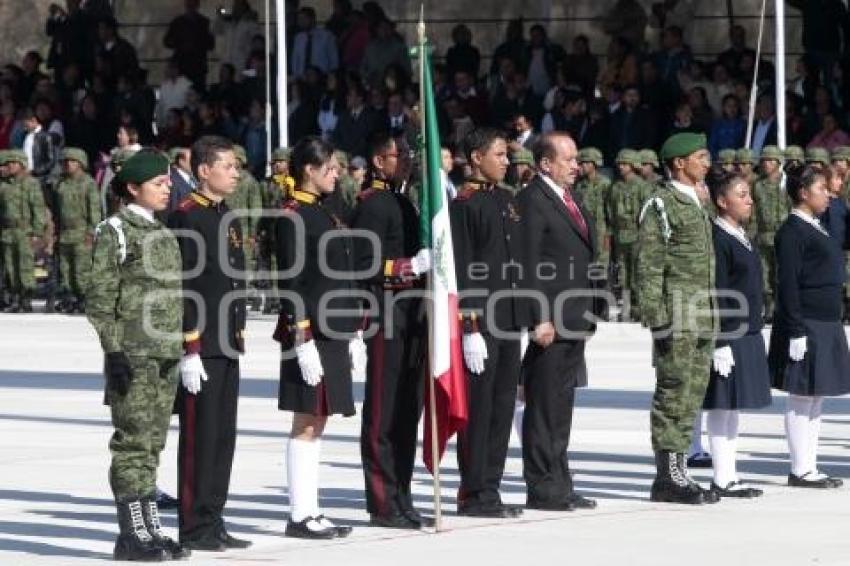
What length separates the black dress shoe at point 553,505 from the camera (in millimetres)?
13438

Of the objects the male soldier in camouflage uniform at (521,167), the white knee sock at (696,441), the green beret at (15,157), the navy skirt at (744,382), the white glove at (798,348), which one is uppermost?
the green beret at (15,157)

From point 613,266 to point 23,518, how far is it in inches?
631

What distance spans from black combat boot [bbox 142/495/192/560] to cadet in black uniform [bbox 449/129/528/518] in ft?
Answer: 6.50

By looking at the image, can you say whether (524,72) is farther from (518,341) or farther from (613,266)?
(518,341)

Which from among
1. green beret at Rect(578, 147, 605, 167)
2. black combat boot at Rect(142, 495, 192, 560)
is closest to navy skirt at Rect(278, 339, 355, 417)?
black combat boot at Rect(142, 495, 192, 560)

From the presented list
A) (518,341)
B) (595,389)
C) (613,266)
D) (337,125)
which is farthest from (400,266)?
(337,125)

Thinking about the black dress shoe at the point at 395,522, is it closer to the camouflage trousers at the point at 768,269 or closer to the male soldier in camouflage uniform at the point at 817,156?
the male soldier in camouflage uniform at the point at 817,156

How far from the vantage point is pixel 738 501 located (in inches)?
542

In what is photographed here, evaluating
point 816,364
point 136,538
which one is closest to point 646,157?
point 816,364

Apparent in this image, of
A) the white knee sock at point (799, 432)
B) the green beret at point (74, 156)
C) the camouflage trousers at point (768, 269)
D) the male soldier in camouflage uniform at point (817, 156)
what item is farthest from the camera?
the green beret at point (74, 156)

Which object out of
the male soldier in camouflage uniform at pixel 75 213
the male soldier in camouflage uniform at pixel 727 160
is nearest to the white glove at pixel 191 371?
the male soldier in camouflage uniform at pixel 727 160

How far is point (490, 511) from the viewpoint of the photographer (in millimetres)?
13180

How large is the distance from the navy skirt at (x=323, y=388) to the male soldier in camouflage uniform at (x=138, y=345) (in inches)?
27.1

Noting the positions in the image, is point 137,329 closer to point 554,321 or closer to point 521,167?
point 554,321
